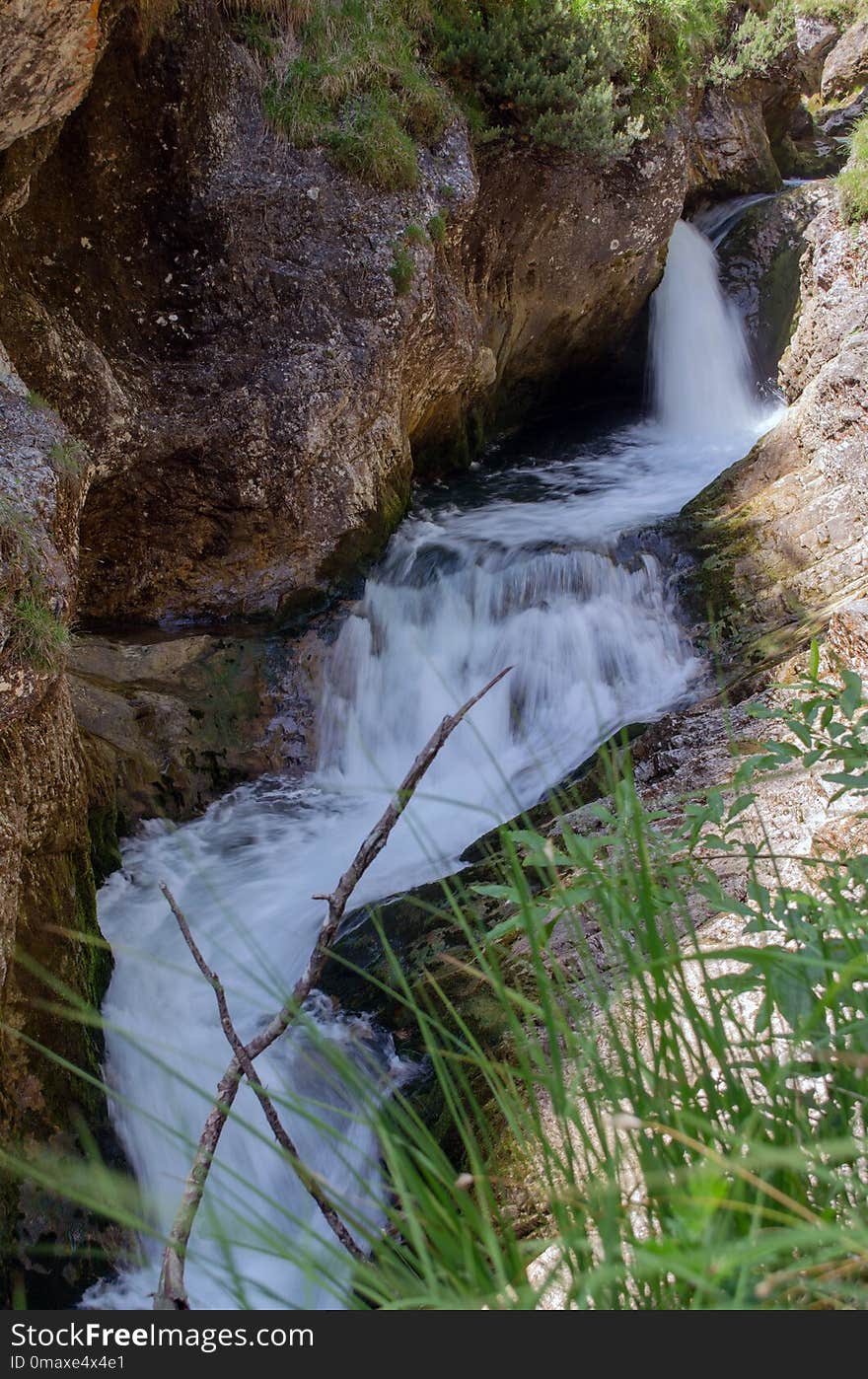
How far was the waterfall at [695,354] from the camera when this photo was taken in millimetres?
9969

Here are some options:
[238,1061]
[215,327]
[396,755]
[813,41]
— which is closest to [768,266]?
[813,41]

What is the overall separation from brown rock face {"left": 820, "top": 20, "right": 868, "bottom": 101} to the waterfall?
567 cm

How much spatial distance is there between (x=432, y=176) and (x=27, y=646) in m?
5.31

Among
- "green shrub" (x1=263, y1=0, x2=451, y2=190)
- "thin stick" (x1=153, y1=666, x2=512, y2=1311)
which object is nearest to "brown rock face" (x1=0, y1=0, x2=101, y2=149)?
"green shrub" (x1=263, y1=0, x2=451, y2=190)

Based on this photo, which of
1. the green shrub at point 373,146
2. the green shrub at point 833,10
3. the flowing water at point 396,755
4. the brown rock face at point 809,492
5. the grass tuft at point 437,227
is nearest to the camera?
the flowing water at point 396,755

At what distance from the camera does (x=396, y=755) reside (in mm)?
6098

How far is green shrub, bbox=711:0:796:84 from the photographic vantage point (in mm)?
10911

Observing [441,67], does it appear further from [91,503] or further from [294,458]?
[91,503]

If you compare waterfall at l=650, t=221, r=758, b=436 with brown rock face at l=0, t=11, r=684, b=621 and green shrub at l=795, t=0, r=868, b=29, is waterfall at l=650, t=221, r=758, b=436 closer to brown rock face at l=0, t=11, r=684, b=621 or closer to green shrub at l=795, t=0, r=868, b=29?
brown rock face at l=0, t=11, r=684, b=621

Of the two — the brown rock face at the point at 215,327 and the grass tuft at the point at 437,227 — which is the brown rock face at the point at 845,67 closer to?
the brown rock face at the point at 215,327

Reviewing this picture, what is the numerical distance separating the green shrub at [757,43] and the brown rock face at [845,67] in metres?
2.93

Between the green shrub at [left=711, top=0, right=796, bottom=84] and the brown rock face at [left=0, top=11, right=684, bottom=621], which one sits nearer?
the brown rock face at [left=0, top=11, right=684, bottom=621]

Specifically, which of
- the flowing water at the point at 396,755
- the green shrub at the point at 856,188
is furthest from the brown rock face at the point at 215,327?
the green shrub at the point at 856,188

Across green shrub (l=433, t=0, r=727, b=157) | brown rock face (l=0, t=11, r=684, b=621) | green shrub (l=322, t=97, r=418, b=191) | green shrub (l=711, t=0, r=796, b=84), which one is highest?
green shrub (l=711, t=0, r=796, b=84)
